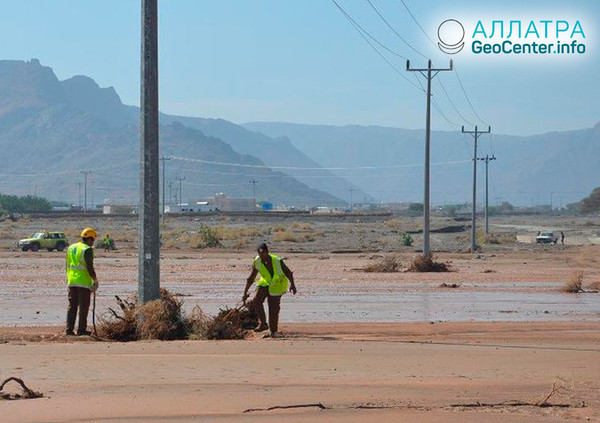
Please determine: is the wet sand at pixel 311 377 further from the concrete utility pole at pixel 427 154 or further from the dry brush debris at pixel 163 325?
the concrete utility pole at pixel 427 154

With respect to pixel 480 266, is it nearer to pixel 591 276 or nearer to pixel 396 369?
pixel 591 276

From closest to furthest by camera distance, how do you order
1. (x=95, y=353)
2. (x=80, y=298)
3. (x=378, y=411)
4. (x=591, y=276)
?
1. (x=378, y=411)
2. (x=95, y=353)
3. (x=80, y=298)
4. (x=591, y=276)

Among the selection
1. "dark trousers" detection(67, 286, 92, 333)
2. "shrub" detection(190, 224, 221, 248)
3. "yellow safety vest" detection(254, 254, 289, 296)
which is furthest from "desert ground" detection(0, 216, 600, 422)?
"shrub" detection(190, 224, 221, 248)

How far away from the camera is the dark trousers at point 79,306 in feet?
60.0

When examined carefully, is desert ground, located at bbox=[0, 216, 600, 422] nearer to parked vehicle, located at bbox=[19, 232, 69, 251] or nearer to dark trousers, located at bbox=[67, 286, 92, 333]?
dark trousers, located at bbox=[67, 286, 92, 333]

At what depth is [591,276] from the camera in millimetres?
41219

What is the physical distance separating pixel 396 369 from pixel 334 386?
5.43 ft

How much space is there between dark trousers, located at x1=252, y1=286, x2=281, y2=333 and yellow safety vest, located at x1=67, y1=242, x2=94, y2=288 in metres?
2.61

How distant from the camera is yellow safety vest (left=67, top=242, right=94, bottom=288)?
1839 cm

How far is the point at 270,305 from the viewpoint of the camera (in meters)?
18.7

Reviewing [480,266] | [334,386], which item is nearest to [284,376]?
[334,386]

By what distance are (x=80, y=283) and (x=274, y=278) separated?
9.86 ft

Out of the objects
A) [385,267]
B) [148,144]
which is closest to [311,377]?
[148,144]

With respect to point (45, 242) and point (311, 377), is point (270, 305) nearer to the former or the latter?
point (311, 377)
